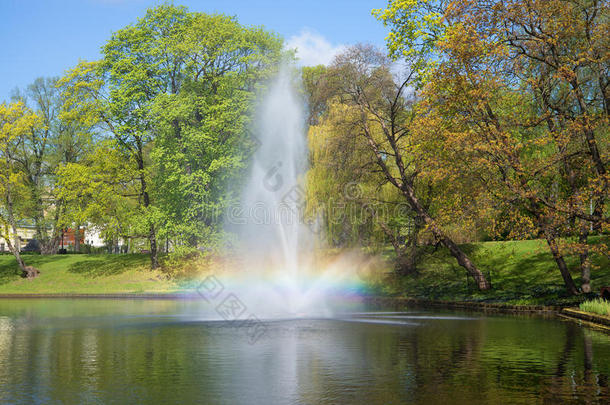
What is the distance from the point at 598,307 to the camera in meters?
24.0

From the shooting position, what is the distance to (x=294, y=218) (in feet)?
130

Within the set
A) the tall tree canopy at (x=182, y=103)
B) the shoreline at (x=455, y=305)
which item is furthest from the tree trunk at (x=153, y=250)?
the shoreline at (x=455, y=305)

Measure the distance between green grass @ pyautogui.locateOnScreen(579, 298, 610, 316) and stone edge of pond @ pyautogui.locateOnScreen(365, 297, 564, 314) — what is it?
3.28 m

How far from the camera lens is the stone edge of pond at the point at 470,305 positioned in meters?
29.7

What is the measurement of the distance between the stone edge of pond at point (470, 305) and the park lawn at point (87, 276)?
58.0 ft

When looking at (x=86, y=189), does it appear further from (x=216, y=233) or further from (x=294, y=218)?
(x=294, y=218)

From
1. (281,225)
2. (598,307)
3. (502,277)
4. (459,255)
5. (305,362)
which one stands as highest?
(281,225)

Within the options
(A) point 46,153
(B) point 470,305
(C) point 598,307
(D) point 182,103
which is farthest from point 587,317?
(A) point 46,153

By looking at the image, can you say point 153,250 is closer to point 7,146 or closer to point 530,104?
point 7,146

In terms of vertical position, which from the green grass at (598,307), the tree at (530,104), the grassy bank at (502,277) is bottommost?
the green grass at (598,307)

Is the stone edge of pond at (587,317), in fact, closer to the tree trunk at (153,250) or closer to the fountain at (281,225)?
the fountain at (281,225)

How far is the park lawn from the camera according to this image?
1907 inches

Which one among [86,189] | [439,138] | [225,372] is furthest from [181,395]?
[86,189]

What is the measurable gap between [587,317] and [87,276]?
136ft
